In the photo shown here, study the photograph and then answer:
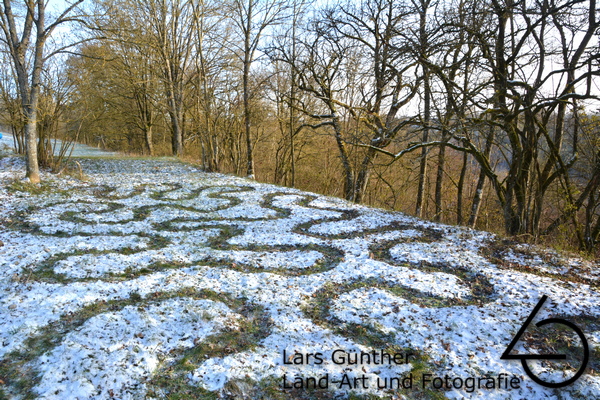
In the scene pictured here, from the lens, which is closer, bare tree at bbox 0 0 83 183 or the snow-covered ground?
the snow-covered ground

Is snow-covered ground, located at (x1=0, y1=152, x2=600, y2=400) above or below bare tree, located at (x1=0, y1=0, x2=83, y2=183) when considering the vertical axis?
below

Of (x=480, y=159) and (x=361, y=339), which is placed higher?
(x=480, y=159)

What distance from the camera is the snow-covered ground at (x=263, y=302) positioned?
123 inches

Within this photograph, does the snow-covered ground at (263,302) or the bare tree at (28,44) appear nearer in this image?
the snow-covered ground at (263,302)

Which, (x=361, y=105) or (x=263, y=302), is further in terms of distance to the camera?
(x=361, y=105)

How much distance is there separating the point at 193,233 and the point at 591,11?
945 cm

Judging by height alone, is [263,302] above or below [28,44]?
below

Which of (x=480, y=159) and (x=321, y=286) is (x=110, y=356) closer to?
(x=321, y=286)

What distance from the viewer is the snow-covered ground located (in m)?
3.13

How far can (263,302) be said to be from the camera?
446 cm

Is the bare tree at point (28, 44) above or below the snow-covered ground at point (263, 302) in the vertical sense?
above

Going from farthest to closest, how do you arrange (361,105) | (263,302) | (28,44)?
(361,105) → (28,44) → (263,302)

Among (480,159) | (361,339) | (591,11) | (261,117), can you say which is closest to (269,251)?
(361,339)

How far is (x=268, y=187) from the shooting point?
11.9 m
